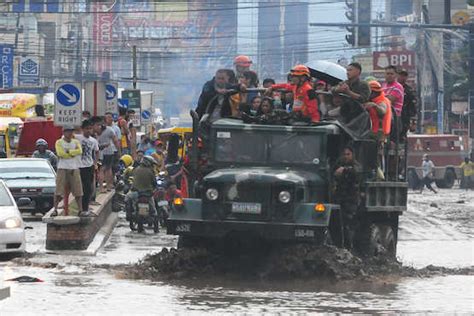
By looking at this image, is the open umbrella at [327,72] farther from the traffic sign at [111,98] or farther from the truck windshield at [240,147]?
the traffic sign at [111,98]

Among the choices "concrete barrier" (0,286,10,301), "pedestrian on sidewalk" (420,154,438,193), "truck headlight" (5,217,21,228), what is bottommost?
"pedestrian on sidewalk" (420,154,438,193)

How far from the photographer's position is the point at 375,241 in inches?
830

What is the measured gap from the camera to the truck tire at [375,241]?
20938 mm

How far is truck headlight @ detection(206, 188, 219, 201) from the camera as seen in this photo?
18.8 m

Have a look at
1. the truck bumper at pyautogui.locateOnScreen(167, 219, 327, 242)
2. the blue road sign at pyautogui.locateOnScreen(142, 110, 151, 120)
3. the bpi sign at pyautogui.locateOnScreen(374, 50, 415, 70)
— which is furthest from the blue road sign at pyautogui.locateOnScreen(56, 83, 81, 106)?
the bpi sign at pyautogui.locateOnScreen(374, 50, 415, 70)

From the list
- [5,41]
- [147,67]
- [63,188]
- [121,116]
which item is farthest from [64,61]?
[63,188]

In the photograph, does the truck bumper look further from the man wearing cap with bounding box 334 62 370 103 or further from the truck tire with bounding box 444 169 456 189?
the truck tire with bounding box 444 169 456 189

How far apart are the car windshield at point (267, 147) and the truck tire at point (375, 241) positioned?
201 centimetres

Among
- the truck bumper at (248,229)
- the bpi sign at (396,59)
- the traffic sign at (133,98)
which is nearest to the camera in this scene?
the truck bumper at (248,229)

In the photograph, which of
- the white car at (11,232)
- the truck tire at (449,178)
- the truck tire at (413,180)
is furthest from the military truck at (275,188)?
the truck tire at (449,178)

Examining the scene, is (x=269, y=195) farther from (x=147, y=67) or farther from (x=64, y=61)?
(x=147, y=67)

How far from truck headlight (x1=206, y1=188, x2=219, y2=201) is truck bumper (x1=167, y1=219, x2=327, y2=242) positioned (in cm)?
29

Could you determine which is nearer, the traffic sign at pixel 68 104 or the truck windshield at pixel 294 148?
the truck windshield at pixel 294 148

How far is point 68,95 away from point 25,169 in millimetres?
6442
